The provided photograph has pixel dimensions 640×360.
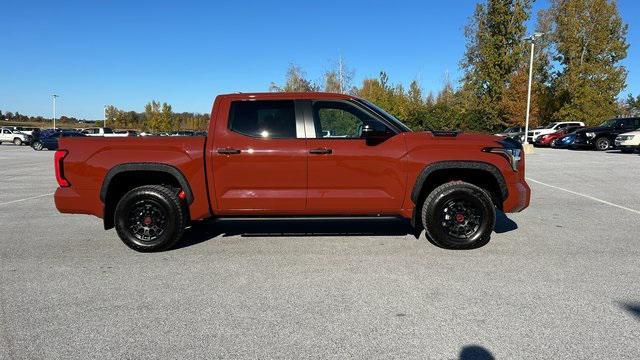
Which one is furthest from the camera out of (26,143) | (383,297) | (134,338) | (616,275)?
(26,143)

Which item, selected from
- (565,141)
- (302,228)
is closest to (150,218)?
(302,228)

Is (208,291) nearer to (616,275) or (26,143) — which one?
(616,275)

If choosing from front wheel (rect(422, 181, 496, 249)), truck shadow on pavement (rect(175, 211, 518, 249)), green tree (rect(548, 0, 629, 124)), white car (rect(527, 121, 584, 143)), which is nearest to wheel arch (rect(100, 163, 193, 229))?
truck shadow on pavement (rect(175, 211, 518, 249))

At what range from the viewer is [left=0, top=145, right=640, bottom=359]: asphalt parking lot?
315cm

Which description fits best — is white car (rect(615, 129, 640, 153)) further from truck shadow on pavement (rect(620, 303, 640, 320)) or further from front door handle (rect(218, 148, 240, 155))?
front door handle (rect(218, 148, 240, 155))

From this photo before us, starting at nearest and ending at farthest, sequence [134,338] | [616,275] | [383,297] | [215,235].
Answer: [134,338] → [383,297] → [616,275] → [215,235]

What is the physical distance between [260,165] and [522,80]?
1654 inches

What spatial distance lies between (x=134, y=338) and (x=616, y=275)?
4.46 meters

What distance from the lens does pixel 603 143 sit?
24.9 metres

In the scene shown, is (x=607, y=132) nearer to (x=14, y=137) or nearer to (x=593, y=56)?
(x=593, y=56)

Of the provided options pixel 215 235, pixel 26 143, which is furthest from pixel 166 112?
pixel 215 235

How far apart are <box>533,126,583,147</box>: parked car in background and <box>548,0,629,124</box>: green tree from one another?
9.81m

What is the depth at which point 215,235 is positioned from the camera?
625cm

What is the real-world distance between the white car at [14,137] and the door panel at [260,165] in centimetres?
4602
